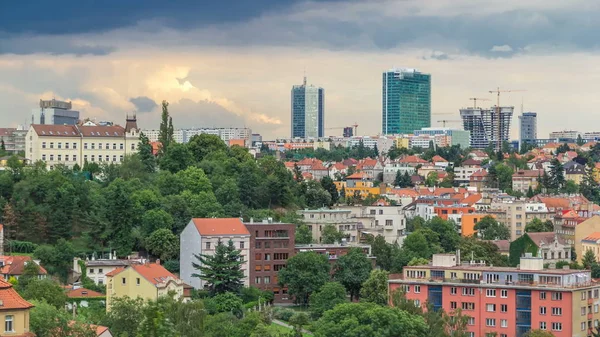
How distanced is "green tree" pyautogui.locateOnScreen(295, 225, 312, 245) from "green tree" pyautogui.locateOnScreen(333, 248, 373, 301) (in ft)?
24.1

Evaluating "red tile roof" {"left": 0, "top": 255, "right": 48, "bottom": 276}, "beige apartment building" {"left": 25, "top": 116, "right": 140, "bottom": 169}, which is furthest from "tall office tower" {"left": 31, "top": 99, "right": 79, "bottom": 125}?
"red tile roof" {"left": 0, "top": 255, "right": 48, "bottom": 276}

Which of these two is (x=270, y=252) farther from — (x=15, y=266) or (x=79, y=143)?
(x=79, y=143)

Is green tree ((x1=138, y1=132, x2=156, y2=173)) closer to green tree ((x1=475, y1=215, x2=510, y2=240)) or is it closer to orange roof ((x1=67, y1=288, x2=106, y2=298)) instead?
green tree ((x1=475, y1=215, x2=510, y2=240))

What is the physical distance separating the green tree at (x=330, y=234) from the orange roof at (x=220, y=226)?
10.4 meters

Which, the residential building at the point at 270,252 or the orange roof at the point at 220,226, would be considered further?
the residential building at the point at 270,252

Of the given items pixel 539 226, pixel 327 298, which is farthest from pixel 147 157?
pixel 539 226

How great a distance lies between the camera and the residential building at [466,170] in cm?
15875

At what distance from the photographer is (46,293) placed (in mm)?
59312

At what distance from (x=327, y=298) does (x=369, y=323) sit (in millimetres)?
14557

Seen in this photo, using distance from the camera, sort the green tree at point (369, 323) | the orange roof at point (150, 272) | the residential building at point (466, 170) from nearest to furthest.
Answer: the green tree at point (369, 323)
the orange roof at point (150, 272)
the residential building at point (466, 170)

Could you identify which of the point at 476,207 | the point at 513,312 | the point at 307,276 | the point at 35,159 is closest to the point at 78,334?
the point at 513,312

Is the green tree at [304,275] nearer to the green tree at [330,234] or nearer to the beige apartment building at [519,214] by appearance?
the green tree at [330,234]

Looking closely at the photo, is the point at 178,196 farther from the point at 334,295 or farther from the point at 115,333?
the point at 115,333

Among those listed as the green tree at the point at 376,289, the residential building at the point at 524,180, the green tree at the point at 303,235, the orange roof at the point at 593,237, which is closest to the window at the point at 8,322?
the green tree at the point at 376,289
